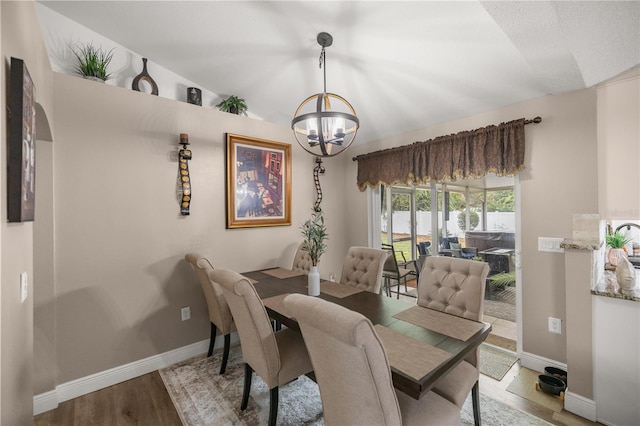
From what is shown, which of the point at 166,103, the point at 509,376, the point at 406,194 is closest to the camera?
the point at 509,376

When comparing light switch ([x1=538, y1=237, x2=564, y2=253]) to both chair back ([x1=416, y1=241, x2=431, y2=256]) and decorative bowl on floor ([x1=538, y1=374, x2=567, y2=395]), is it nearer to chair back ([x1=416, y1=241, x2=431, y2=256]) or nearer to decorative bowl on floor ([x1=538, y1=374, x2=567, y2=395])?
decorative bowl on floor ([x1=538, y1=374, x2=567, y2=395])

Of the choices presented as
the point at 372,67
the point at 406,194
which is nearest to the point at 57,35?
the point at 372,67

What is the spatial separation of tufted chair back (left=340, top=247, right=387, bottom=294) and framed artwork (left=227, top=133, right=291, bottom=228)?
117 cm

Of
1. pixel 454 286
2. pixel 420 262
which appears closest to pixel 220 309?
pixel 454 286

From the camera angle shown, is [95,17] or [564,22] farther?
[95,17]

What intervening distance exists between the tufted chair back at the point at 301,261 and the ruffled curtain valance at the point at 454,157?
1.41 metres

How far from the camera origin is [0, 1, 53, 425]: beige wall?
104 cm

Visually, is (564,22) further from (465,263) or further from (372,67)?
(465,263)

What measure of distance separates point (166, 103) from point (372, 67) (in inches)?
78.2

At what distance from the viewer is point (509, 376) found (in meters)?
2.46

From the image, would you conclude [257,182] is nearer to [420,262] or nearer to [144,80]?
[144,80]

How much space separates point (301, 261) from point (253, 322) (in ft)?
5.55

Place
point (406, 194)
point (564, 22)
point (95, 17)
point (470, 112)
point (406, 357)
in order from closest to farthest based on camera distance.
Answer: point (406, 357) < point (564, 22) < point (95, 17) < point (470, 112) < point (406, 194)

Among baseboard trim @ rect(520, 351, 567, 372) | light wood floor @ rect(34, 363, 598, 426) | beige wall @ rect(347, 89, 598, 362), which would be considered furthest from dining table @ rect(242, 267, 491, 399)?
baseboard trim @ rect(520, 351, 567, 372)
